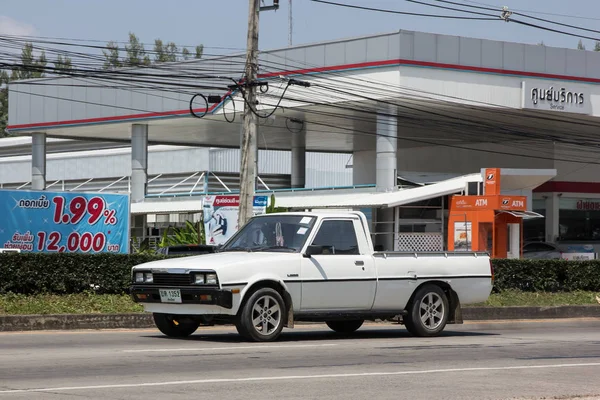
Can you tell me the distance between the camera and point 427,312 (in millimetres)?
16531

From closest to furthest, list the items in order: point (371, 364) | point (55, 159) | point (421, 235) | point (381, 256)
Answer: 1. point (371, 364)
2. point (381, 256)
3. point (421, 235)
4. point (55, 159)

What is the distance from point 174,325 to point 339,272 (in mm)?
2543

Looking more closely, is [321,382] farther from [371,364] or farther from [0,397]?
[0,397]

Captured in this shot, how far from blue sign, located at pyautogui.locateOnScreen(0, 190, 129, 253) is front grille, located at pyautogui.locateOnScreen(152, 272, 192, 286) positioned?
13.9 metres

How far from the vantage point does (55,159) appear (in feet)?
240

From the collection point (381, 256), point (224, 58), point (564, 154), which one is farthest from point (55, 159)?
point (381, 256)

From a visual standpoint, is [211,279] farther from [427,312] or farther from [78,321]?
[78,321]

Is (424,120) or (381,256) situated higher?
(424,120)

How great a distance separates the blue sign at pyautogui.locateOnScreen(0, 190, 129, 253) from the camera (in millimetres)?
28375

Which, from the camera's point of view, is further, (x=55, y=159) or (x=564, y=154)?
(x=55, y=159)

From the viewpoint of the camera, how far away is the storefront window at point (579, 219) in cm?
5253

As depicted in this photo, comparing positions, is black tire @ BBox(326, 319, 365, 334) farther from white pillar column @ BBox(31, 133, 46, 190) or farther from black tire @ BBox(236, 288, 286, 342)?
white pillar column @ BBox(31, 133, 46, 190)

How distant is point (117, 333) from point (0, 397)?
8.15 meters

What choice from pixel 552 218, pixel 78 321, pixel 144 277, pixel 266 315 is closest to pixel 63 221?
pixel 78 321
